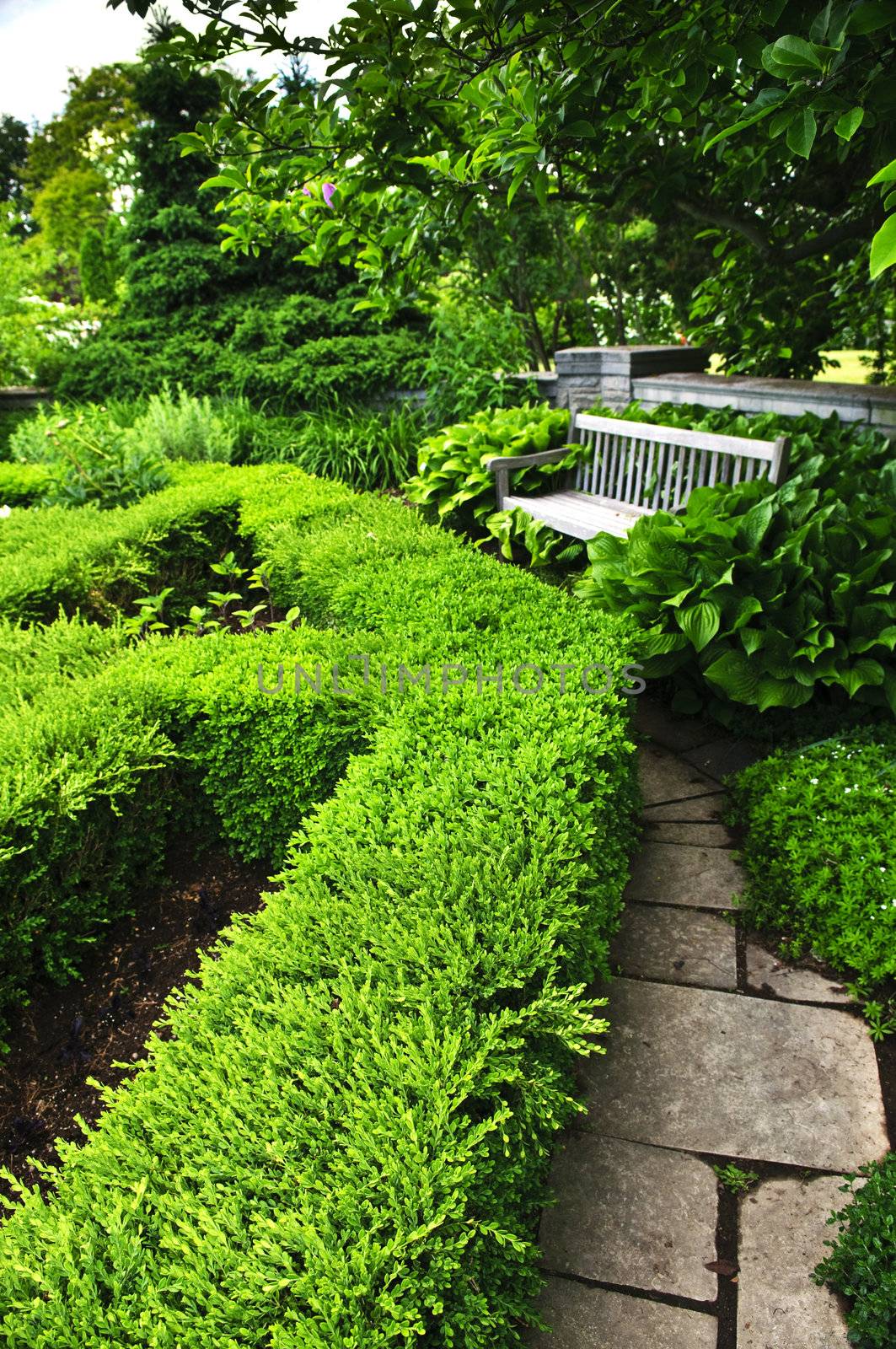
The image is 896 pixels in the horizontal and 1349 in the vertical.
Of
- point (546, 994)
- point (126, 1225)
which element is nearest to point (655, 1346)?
point (546, 994)

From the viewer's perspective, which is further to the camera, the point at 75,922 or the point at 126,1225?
the point at 75,922

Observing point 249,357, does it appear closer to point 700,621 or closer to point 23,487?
point 23,487

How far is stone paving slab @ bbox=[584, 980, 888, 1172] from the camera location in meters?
2.01

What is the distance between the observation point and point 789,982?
2453 millimetres

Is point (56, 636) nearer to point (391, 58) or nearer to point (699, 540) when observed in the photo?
point (391, 58)

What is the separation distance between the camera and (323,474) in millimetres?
6879

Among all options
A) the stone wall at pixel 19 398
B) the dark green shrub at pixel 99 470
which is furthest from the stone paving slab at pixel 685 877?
the stone wall at pixel 19 398

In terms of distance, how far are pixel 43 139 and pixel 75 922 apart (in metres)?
23.5

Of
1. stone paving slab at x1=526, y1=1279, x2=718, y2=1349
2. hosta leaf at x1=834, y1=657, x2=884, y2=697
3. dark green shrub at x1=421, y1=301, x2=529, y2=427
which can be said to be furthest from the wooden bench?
stone paving slab at x1=526, y1=1279, x2=718, y2=1349

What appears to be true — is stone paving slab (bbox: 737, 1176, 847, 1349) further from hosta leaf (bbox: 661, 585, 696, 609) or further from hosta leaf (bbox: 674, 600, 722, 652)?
hosta leaf (bbox: 661, 585, 696, 609)

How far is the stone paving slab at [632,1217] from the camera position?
1.74m

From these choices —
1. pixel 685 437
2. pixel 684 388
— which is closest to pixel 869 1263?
pixel 685 437

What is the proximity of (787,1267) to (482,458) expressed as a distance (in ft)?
15.0

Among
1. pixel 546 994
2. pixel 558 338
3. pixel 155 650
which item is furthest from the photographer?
pixel 558 338
